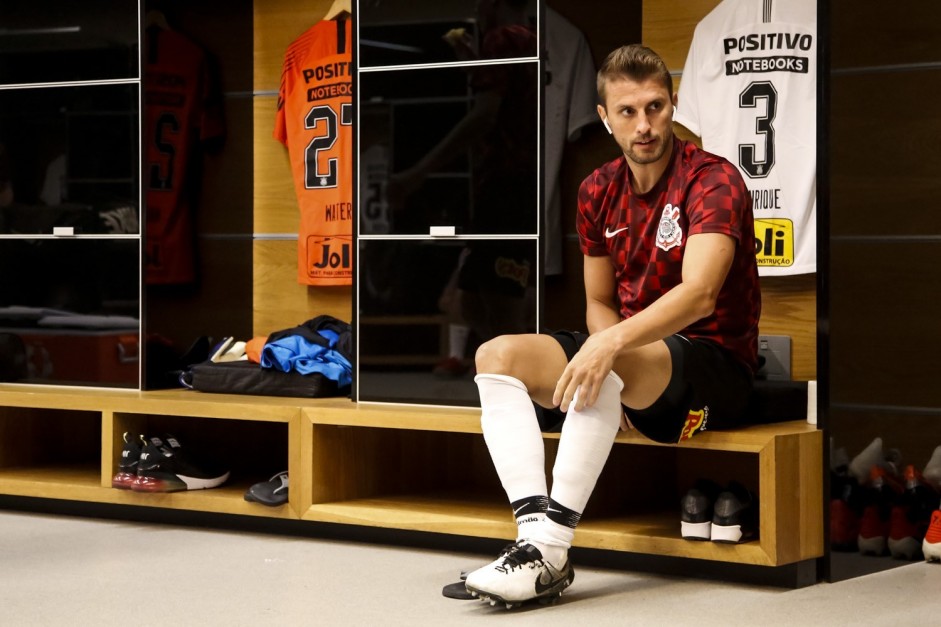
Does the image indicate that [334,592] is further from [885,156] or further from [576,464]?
[885,156]

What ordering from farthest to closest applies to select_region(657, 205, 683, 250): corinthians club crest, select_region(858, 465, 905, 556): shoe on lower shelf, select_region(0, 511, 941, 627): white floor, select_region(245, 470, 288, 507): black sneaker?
select_region(245, 470, 288, 507): black sneaker, select_region(858, 465, 905, 556): shoe on lower shelf, select_region(657, 205, 683, 250): corinthians club crest, select_region(0, 511, 941, 627): white floor

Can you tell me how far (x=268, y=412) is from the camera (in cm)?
337

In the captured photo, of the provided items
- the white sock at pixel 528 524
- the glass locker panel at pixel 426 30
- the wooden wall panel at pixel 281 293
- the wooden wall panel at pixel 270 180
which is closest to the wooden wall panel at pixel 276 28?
the wooden wall panel at pixel 270 180

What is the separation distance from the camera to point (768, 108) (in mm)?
3355

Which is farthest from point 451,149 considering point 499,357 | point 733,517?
point 733,517

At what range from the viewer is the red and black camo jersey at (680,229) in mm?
2719

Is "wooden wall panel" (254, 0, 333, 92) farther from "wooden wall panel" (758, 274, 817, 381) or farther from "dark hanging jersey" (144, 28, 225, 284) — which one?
"wooden wall panel" (758, 274, 817, 381)

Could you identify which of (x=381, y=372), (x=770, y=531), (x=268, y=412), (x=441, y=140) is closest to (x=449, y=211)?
(x=441, y=140)

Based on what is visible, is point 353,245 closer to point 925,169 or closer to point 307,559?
point 307,559

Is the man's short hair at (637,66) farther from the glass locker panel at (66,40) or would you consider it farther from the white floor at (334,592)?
the glass locker panel at (66,40)

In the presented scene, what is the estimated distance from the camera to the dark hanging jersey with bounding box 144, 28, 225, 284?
403 cm

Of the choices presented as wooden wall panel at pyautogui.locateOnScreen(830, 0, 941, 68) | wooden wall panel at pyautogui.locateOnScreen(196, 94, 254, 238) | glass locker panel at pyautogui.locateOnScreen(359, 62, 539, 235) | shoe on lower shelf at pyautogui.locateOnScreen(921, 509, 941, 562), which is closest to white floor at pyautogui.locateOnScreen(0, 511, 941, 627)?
shoe on lower shelf at pyautogui.locateOnScreen(921, 509, 941, 562)

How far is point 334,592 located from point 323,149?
169cm

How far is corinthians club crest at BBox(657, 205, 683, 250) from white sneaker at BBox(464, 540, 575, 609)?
0.70 metres
